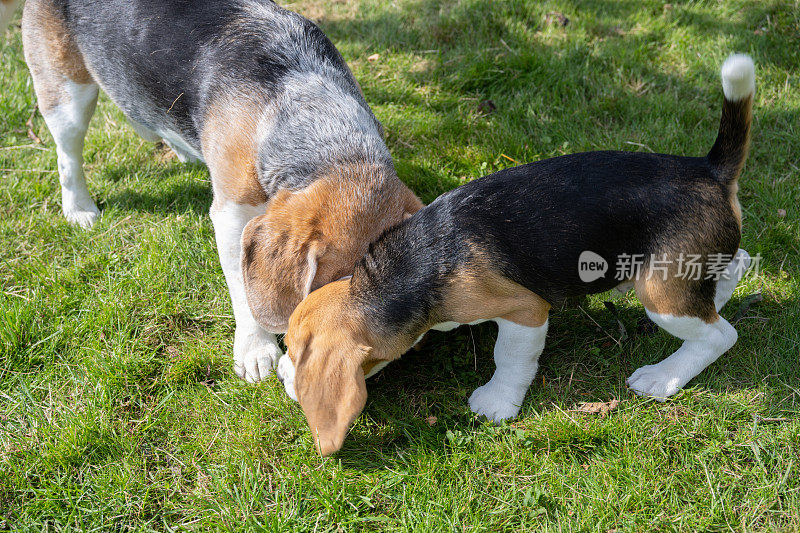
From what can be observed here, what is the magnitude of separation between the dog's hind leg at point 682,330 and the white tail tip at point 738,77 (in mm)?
955

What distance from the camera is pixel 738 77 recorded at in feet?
10.3

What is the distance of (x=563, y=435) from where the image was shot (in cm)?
365

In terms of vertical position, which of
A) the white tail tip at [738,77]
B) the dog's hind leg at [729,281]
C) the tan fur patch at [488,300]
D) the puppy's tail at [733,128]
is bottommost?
Result: the dog's hind leg at [729,281]

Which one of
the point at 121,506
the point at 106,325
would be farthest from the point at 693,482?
the point at 106,325

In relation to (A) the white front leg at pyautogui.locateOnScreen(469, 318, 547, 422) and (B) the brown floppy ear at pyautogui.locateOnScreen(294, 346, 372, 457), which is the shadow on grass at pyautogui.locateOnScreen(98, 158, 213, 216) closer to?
(B) the brown floppy ear at pyautogui.locateOnScreen(294, 346, 372, 457)

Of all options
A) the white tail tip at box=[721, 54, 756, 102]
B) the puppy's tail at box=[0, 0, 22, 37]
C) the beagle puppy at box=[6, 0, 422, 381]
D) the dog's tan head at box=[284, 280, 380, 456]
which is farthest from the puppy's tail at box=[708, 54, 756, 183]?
the puppy's tail at box=[0, 0, 22, 37]

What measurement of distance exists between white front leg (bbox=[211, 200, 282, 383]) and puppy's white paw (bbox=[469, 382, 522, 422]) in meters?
1.35

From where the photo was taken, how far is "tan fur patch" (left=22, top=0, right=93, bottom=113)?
15.5 feet

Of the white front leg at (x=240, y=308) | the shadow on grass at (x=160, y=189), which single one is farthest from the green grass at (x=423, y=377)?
the white front leg at (x=240, y=308)

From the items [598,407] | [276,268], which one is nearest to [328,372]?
[276,268]

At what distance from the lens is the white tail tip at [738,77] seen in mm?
3104

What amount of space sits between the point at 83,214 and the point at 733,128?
4.79 metres

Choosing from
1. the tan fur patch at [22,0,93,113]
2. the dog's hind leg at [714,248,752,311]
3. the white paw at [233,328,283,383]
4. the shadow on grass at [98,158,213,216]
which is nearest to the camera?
the dog's hind leg at [714,248,752,311]

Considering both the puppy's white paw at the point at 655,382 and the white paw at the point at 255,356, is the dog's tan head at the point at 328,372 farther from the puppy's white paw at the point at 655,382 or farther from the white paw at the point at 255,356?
the puppy's white paw at the point at 655,382
